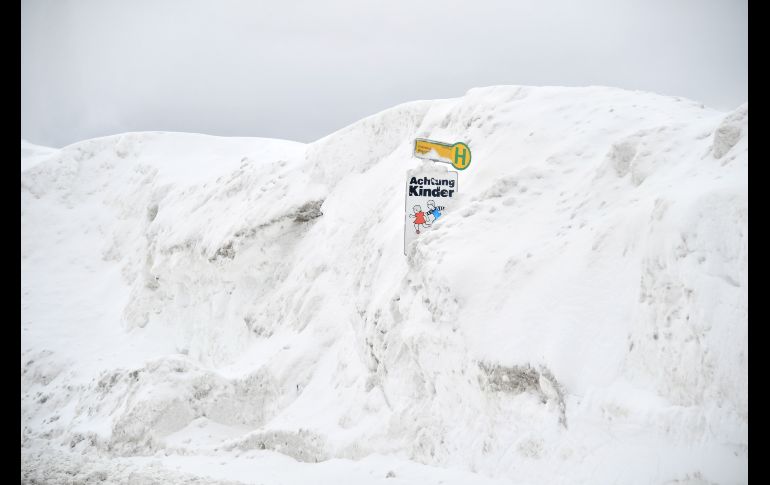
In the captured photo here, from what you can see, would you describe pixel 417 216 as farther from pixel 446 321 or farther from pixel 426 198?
pixel 446 321

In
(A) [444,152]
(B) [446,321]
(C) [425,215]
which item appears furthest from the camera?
(A) [444,152]

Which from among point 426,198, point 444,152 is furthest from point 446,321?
point 444,152

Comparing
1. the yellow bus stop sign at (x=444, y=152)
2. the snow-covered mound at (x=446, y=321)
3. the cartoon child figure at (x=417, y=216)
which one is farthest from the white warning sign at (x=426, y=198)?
the snow-covered mound at (x=446, y=321)

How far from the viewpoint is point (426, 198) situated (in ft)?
46.9

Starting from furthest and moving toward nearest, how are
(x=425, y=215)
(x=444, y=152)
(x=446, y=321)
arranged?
(x=444, y=152) < (x=425, y=215) < (x=446, y=321)

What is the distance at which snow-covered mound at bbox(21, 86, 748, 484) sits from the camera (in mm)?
8531

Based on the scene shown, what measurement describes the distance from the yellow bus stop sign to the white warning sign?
1.21ft

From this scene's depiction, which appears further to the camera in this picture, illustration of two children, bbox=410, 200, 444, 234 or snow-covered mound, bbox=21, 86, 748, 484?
illustration of two children, bbox=410, 200, 444, 234

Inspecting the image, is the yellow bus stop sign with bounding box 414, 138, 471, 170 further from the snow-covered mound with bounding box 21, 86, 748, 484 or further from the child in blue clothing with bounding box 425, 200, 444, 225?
the child in blue clothing with bounding box 425, 200, 444, 225

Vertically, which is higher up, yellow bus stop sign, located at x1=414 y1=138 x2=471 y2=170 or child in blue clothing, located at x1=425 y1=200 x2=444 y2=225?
yellow bus stop sign, located at x1=414 y1=138 x2=471 y2=170

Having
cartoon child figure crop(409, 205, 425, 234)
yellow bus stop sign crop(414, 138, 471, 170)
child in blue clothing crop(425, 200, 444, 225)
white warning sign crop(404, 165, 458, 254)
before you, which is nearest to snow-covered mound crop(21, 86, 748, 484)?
yellow bus stop sign crop(414, 138, 471, 170)

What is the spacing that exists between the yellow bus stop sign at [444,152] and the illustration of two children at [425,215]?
1.09 meters

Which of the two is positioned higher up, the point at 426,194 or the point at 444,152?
the point at 444,152

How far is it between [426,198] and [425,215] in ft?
1.17
